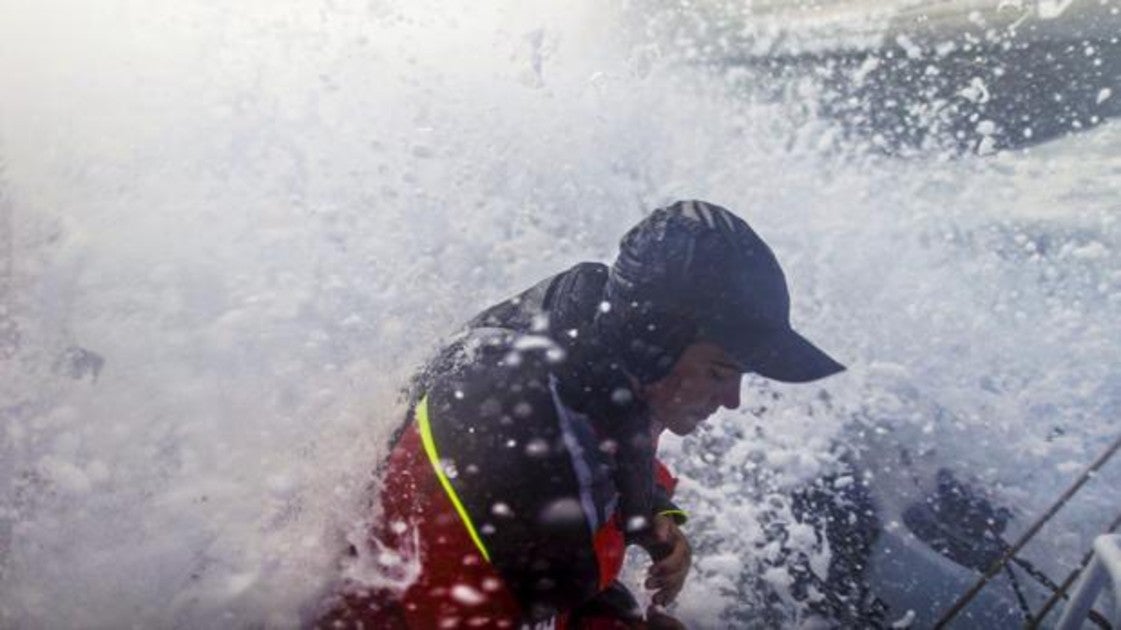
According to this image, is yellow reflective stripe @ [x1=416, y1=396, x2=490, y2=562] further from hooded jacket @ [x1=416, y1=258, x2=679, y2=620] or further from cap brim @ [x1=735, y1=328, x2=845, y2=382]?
cap brim @ [x1=735, y1=328, x2=845, y2=382]

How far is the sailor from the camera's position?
1515mm

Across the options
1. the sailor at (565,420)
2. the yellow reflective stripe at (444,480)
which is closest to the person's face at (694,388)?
the sailor at (565,420)

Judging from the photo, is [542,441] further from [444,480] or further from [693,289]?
[693,289]

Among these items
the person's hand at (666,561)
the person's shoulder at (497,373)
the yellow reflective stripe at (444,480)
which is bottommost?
the person's hand at (666,561)

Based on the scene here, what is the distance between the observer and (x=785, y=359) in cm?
214

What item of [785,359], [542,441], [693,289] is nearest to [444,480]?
[542,441]

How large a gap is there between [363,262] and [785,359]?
4.29m

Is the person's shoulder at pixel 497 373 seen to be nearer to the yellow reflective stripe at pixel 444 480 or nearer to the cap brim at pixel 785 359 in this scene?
the yellow reflective stripe at pixel 444 480

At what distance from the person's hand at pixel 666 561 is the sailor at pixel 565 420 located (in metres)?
0.26

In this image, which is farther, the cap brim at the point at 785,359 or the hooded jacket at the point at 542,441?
the cap brim at the point at 785,359

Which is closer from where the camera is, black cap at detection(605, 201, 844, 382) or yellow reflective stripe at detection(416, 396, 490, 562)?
yellow reflective stripe at detection(416, 396, 490, 562)

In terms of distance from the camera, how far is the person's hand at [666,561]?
7.95 feet

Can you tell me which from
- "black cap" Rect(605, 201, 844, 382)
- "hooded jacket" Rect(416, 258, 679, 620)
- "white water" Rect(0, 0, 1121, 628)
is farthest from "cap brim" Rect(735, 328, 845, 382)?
"white water" Rect(0, 0, 1121, 628)

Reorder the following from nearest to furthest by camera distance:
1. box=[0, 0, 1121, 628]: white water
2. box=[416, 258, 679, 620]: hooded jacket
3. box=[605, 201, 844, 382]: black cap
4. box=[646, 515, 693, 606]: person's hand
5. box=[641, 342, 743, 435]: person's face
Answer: box=[416, 258, 679, 620]: hooded jacket, box=[605, 201, 844, 382]: black cap, box=[641, 342, 743, 435]: person's face, box=[646, 515, 693, 606]: person's hand, box=[0, 0, 1121, 628]: white water
